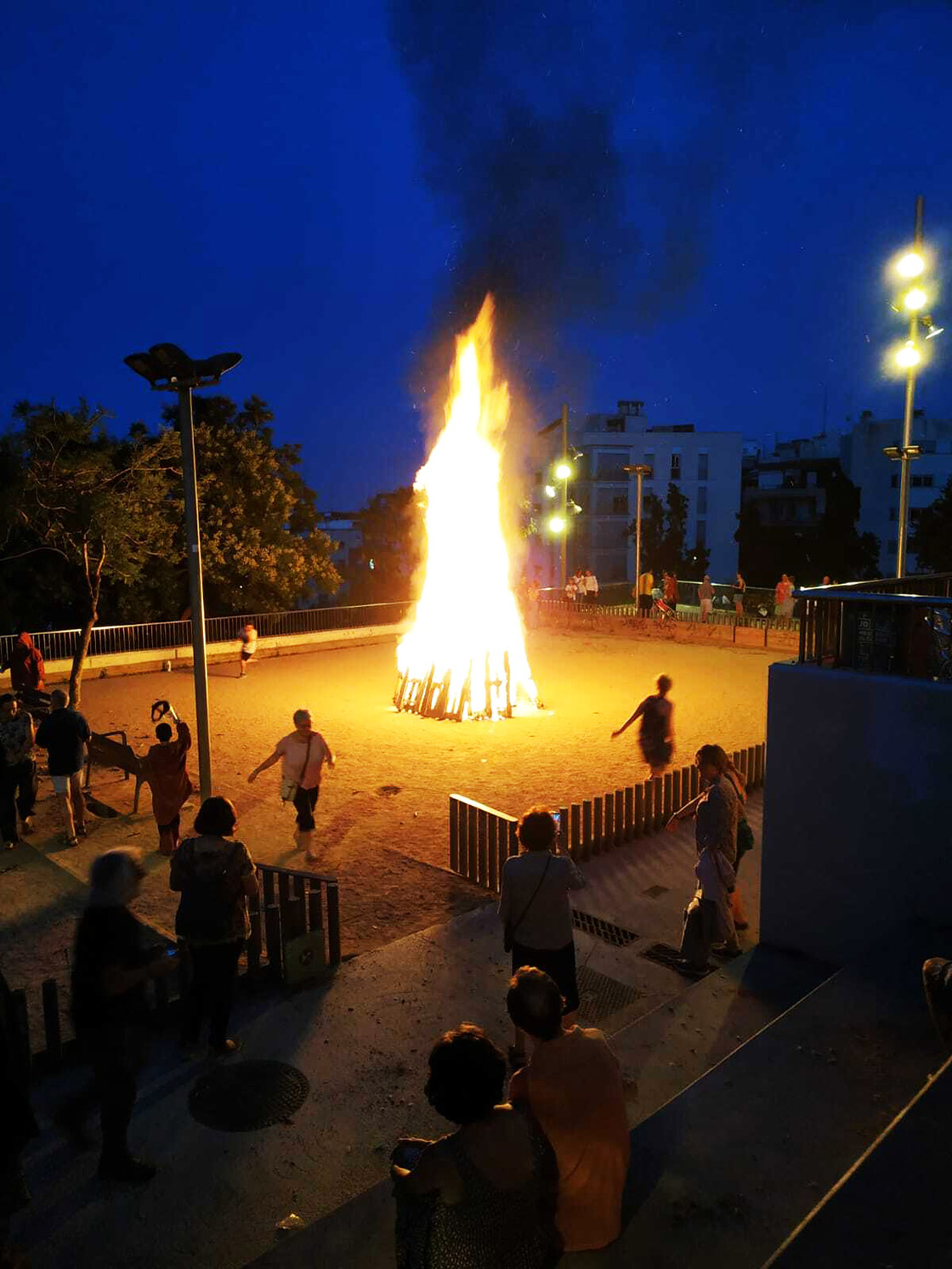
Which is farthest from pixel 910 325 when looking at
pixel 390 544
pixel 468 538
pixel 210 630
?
pixel 390 544

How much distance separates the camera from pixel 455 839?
931 centimetres

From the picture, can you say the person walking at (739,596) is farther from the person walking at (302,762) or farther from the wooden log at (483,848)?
the person walking at (302,762)

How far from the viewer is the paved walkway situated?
166 inches

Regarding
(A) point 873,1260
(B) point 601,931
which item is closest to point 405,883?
(B) point 601,931

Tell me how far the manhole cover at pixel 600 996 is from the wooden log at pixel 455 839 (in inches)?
96.1

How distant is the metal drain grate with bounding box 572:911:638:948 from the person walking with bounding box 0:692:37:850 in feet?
20.0

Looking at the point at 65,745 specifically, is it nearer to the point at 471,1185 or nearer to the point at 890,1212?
the point at 471,1185

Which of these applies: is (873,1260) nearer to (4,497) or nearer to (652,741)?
(652,741)

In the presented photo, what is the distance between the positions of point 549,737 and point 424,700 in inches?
118

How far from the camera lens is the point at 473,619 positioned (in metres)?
19.3

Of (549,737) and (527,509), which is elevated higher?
(527,509)

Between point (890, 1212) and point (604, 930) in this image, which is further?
point (604, 930)

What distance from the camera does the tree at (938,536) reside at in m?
34.2

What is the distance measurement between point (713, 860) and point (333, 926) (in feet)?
9.81
